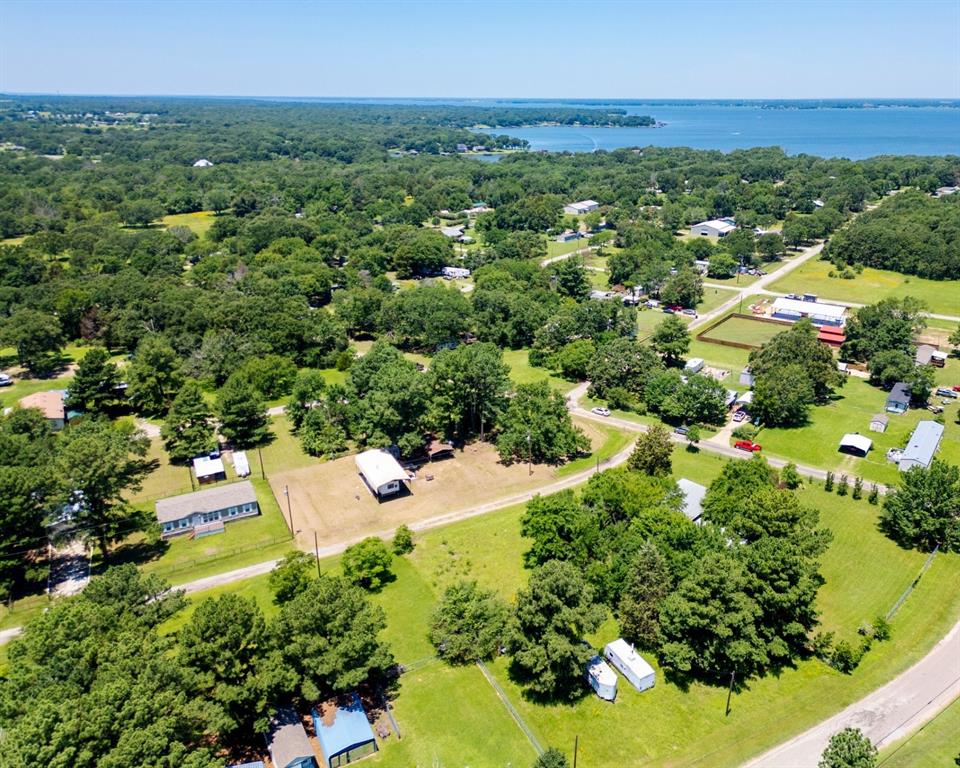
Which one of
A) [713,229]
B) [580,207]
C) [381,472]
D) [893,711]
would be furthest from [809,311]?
[580,207]

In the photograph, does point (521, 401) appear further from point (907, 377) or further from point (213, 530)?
point (907, 377)

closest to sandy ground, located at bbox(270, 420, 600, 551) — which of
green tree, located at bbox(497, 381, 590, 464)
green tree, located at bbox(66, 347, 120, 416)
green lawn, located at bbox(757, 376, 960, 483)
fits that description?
green tree, located at bbox(497, 381, 590, 464)

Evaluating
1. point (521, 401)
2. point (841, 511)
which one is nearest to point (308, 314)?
point (521, 401)

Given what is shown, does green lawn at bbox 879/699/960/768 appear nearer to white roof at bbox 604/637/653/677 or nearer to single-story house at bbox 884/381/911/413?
white roof at bbox 604/637/653/677

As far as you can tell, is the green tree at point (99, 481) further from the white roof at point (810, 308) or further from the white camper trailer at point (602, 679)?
the white roof at point (810, 308)

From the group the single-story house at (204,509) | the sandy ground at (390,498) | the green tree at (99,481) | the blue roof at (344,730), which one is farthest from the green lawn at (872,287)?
the green tree at (99,481)

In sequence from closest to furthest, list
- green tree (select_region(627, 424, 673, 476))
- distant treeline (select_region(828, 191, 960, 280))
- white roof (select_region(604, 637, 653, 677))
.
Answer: white roof (select_region(604, 637, 653, 677)) < green tree (select_region(627, 424, 673, 476)) < distant treeline (select_region(828, 191, 960, 280))

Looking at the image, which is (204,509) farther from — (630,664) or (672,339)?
(672,339)
